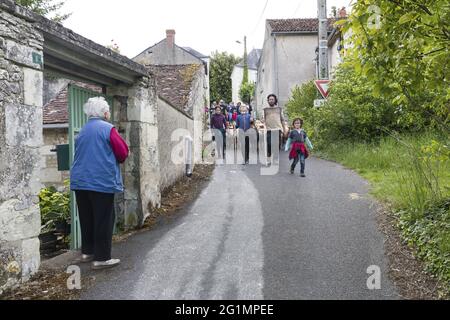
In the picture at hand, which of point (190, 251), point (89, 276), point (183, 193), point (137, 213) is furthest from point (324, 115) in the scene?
point (89, 276)

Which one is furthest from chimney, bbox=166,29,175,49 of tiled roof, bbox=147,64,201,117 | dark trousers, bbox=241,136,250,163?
dark trousers, bbox=241,136,250,163

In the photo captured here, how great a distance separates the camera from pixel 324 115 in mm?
14055

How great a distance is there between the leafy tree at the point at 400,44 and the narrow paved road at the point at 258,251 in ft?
6.25

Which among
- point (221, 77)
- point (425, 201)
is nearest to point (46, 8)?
point (425, 201)

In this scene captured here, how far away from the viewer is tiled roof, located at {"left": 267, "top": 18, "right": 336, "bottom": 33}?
1044 inches

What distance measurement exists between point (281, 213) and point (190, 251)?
2.09m

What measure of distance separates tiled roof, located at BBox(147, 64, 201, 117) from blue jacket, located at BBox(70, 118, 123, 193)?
8.84m

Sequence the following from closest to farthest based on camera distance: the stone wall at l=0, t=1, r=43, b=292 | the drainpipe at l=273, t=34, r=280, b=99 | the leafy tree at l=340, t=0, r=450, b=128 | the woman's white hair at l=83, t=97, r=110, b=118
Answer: the stone wall at l=0, t=1, r=43, b=292 < the leafy tree at l=340, t=0, r=450, b=128 < the woman's white hair at l=83, t=97, r=110, b=118 < the drainpipe at l=273, t=34, r=280, b=99

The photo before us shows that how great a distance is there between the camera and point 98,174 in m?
4.52

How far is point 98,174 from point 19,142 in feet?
2.72

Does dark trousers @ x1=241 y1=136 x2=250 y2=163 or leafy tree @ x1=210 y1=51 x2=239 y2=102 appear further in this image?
leafy tree @ x1=210 y1=51 x2=239 y2=102

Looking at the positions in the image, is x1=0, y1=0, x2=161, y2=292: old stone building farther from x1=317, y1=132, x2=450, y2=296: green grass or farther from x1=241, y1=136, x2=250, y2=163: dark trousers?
x1=241, y1=136, x2=250, y2=163: dark trousers

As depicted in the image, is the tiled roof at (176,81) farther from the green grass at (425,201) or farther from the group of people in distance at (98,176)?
the group of people in distance at (98,176)
